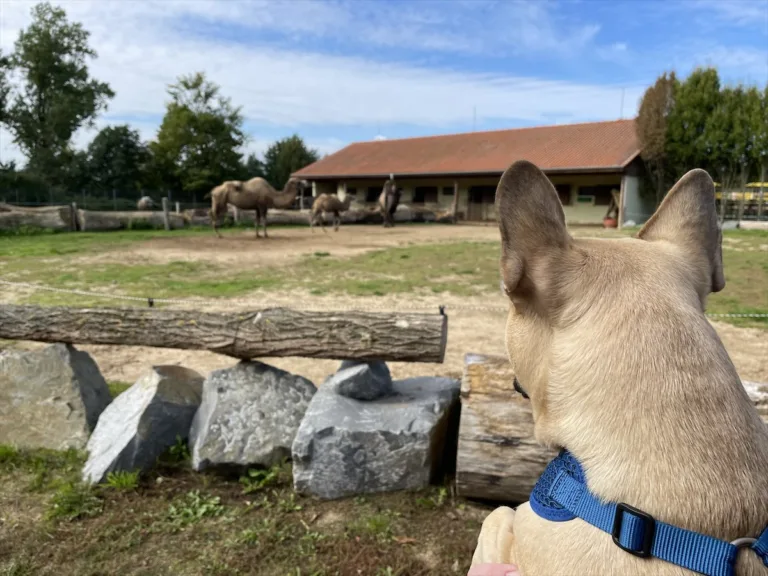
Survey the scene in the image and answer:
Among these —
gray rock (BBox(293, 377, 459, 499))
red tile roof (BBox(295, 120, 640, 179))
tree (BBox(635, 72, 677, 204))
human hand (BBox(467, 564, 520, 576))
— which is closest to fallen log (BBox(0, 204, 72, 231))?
red tile roof (BBox(295, 120, 640, 179))

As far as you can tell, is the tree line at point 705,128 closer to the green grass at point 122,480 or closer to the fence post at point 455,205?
the fence post at point 455,205

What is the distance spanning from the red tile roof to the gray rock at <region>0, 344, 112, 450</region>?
25.5m

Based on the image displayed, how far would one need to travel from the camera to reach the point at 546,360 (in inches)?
55.0

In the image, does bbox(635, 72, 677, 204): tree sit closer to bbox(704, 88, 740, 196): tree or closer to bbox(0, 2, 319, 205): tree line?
bbox(704, 88, 740, 196): tree

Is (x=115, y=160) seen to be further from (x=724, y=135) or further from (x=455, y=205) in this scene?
(x=724, y=135)

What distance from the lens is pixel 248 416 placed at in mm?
3818

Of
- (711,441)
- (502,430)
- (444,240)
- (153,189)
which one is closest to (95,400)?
(502,430)

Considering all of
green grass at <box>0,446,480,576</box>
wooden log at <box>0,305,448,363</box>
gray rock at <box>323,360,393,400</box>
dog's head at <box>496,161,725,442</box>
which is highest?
dog's head at <box>496,161,725,442</box>

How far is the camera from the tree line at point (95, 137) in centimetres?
4000

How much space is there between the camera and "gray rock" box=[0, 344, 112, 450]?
4.03 m

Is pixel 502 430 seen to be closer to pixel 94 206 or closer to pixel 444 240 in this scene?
pixel 444 240

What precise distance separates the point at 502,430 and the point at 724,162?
2745 centimetres

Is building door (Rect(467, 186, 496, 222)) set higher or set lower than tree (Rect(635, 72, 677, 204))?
lower

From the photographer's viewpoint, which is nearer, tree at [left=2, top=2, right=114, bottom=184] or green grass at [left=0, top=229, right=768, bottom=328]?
green grass at [left=0, top=229, right=768, bottom=328]
